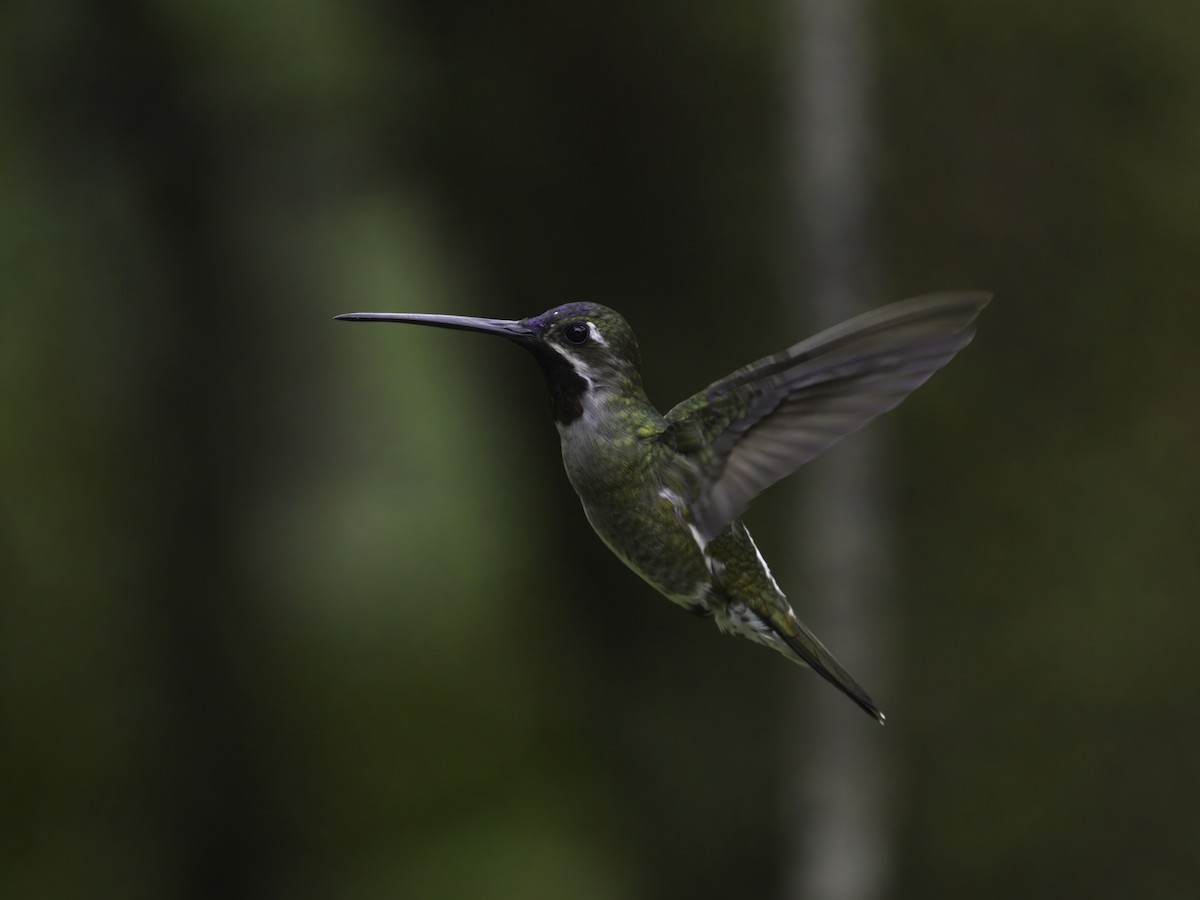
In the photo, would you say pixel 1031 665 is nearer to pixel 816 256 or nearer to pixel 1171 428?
pixel 1171 428

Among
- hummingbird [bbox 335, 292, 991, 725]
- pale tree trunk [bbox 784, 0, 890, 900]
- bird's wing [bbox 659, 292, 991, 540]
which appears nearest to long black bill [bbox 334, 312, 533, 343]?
hummingbird [bbox 335, 292, 991, 725]

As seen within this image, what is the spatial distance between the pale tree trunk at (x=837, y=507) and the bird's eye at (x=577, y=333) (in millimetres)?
1690

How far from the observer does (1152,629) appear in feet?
14.1

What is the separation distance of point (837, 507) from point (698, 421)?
190 cm

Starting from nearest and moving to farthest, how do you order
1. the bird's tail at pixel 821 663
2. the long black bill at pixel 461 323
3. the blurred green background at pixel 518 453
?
the long black bill at pixel 461 323 < the bird's tail at pixel 821 663 < the blurred green background at pixel 518 453

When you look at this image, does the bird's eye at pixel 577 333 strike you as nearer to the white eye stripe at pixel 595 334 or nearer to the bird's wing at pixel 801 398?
the white eye stripe at pixel 595 334

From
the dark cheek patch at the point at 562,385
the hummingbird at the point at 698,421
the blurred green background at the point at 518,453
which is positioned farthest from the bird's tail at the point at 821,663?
the blurred green background at the point at 518,453

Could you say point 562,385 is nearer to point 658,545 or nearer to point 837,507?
point 658,545

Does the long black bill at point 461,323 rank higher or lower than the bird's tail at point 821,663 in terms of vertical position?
higher

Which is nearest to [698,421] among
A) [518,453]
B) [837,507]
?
[837,507]

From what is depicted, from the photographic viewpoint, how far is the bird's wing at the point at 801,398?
1284mm

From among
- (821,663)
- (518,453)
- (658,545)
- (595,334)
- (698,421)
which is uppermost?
(595,334)

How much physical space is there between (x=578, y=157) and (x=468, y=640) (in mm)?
1896

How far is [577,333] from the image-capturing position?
142cm
